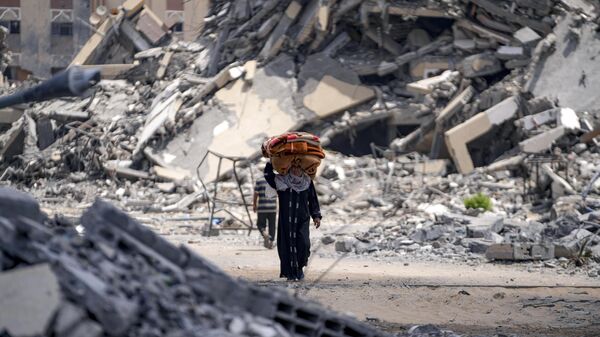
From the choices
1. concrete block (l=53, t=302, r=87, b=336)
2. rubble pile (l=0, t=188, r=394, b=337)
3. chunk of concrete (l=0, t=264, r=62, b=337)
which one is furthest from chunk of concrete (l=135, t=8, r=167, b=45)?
concrete block (l=53, t=302, r=87, b=336)

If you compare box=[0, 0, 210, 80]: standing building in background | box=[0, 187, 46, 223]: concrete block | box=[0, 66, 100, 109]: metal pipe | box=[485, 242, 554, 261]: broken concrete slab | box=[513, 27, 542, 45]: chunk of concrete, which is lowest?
box=[0, 0, 210, 80]: standing building in background

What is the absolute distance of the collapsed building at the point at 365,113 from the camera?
Answer: 18.8m

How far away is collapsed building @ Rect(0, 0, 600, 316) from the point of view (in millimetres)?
18844

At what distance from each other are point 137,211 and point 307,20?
5.84 meters

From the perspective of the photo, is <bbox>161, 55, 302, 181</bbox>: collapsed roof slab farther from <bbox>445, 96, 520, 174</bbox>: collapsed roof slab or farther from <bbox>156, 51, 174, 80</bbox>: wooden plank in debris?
<bbox>445, 96, 520, 174</bbox>: collapsed roof slab

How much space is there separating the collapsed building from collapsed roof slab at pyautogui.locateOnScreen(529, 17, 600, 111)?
1.0 inches

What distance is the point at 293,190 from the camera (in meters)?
10.4

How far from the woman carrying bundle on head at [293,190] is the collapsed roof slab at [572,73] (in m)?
10.5

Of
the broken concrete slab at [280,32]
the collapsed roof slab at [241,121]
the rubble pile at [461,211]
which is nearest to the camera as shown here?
the rubble pile at [461,211]

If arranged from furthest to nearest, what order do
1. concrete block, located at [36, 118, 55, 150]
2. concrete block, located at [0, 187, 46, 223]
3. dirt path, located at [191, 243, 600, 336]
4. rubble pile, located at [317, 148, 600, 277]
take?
concrete block, located at [36, 118, 55, 150]
rubble pile, located at [317, 148, 600, 277]
dirt path, located at [191, 243, 600, 336]
concrete block, located at [0, 187, 46, 223]

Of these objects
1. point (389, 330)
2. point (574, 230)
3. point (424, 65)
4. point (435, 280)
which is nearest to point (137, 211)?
point (424, 65)

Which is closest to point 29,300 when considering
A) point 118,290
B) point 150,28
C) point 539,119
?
point 118,290

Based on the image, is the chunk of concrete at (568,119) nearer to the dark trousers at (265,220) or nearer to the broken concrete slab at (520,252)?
the broken concrete slab at (520,252)

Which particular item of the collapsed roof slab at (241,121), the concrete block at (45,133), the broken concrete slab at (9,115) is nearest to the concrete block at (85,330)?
the collapsed roof slab at (241,121)
